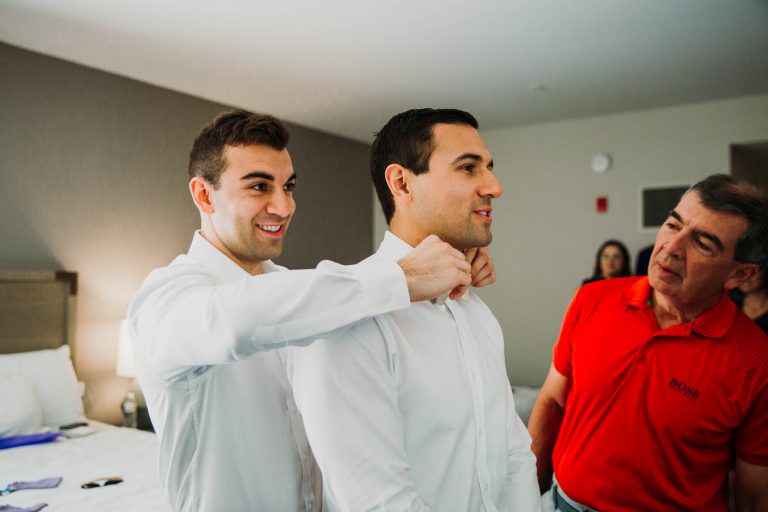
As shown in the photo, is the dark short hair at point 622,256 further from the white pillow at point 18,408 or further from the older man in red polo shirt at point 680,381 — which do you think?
the white pillow at point 18,408

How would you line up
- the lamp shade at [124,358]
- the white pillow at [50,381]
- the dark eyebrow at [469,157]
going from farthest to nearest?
the lamp shade at [124,358] → the white pillow at [50,381] → the dark eyebrow at [469,157]

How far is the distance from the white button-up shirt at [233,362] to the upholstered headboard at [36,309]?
278 centimetres

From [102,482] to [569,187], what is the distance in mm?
4660

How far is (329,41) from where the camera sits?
3.73 m

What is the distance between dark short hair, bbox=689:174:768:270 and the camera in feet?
5.44

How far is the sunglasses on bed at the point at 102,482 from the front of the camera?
2.53 metres

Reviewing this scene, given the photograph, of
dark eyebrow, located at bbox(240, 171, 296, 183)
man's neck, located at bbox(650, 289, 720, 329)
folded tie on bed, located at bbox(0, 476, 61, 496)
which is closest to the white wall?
man's neck, located at bbox(650, 289, 720, 329)

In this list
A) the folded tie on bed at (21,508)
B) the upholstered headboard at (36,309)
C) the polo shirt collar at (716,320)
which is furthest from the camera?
the upholstered headboard at (36,309)

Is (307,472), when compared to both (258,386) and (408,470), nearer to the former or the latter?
(258,386)

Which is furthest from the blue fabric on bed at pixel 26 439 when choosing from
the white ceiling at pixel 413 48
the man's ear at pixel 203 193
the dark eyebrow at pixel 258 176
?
the dark eyebrow at pixel 258 176

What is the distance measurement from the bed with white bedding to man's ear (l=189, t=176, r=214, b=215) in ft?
4.30

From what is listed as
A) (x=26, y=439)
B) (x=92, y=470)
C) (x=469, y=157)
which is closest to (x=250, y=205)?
(x=469, y=157)

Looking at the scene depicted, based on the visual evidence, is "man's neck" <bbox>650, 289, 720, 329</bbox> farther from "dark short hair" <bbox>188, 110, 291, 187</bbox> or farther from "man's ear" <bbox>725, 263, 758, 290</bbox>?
"dark short hair" <bbox>188, 110, 291, 187</bbox>

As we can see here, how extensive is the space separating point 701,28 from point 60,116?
3.88 meters
